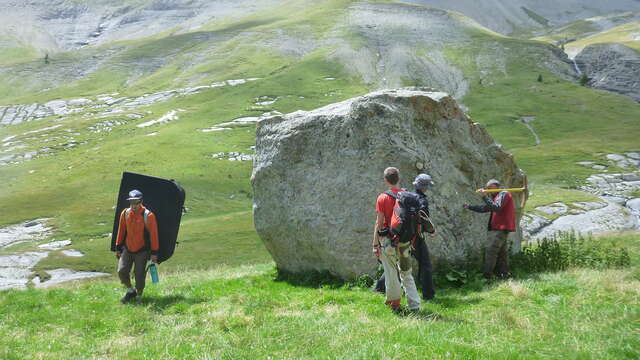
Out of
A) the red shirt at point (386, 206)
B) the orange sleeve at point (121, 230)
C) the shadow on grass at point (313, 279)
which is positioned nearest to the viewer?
the red shirt at point (386, 206)

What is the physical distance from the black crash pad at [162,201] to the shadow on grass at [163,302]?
1326mm

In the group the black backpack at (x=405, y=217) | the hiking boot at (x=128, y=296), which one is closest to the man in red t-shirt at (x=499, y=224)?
the black backpack at (x=405, y=217)

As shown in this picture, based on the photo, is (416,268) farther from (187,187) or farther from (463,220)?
(187,187)

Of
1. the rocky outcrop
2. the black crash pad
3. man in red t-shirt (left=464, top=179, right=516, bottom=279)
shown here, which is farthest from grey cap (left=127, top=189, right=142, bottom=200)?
the rocky outcrop

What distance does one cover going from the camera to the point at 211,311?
13234 millimetres

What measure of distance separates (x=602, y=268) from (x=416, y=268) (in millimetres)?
5927

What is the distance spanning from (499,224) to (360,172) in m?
4.72

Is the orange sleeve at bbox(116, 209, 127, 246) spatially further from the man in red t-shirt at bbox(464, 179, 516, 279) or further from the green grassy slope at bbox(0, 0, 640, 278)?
the green grassy slope at bbox(0, 0, 640, 278)

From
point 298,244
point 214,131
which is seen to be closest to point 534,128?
point 214,131

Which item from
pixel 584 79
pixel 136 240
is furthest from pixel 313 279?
pixel 584 79

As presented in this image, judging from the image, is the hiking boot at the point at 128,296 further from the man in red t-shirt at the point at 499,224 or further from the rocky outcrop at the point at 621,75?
the rocky outcrop at the point at 621,75

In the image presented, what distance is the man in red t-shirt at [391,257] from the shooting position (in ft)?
39.5

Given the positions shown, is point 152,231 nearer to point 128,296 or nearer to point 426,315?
point 128,296

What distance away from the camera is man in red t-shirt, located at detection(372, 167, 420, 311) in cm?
1205
